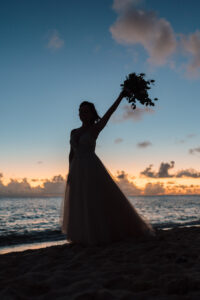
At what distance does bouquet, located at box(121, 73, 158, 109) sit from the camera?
18.4ft

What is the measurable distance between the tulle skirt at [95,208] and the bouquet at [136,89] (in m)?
1.60

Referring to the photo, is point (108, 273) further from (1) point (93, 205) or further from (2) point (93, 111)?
(2) point (93, 111)

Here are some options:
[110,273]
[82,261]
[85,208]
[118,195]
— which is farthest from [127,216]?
[110,273]

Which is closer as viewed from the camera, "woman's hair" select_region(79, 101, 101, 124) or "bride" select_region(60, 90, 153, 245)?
"bride" select_region(60, 90, 153, 245)

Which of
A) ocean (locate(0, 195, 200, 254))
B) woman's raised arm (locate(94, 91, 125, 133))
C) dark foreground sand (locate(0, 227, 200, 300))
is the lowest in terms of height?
ocean (locate(0, 195, 200, 254))

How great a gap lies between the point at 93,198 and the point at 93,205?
150 mm

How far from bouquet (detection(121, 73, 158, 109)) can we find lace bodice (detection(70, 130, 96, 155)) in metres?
1.21

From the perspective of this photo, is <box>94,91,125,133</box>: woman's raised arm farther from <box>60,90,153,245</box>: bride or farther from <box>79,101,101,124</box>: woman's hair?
<box>79,101,101,124</box>: woman's hair

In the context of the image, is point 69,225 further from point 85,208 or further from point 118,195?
point 118,195

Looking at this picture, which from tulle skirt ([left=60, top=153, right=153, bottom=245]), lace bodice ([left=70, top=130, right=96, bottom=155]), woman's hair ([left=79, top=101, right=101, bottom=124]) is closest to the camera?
tulle skirt ([left=60, top=153, right=153, bottom=245])

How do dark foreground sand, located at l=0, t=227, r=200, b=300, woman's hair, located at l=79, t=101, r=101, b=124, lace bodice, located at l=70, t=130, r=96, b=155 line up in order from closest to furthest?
1. dark foreground sand, located at l=0, t=227, r=200, b=300
2. lace bodice, located at l=70, t=130, r=96, b=155
3. woman's hair, located at l=79, t=101, r=101, b=124

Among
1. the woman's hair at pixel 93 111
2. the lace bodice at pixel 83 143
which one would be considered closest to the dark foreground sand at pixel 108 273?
the lace bodice at pixel 83 143

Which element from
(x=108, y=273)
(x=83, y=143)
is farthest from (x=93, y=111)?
(x=108, y=273)

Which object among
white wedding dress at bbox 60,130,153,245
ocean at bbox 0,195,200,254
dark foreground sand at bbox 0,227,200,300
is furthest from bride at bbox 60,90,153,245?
ocean at bbox 0,195,200,254
